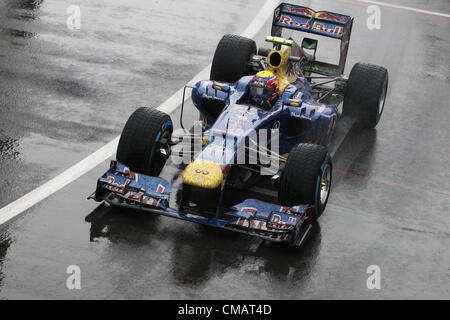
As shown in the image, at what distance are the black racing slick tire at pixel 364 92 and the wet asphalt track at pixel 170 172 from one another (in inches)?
18.1

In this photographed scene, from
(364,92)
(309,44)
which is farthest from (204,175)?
(309,44)

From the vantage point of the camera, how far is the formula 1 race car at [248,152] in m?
10.4

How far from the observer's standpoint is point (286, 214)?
10344mm

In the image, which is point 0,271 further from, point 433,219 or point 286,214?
point 433,219

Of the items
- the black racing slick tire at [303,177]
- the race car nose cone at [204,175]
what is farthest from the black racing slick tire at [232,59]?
the race car nose cone at [204,175]

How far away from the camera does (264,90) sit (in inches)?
478

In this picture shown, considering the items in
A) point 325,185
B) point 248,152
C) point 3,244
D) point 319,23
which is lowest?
point 3,244

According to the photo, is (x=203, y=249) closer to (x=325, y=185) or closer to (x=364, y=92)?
(x=325, y=185)

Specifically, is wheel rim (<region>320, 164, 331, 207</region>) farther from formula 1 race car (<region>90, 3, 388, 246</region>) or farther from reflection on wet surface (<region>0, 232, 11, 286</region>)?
reflection on wet surface (<region>0, 232, 11, 286</region>)

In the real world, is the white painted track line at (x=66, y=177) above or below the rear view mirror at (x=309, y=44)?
below

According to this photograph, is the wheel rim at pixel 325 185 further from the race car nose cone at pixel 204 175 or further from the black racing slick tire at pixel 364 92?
the black racing slick tire at pixel 364 92

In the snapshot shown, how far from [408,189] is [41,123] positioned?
238 inches

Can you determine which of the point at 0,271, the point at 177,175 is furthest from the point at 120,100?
the point at 0,271

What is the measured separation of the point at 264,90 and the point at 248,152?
4.14ft
